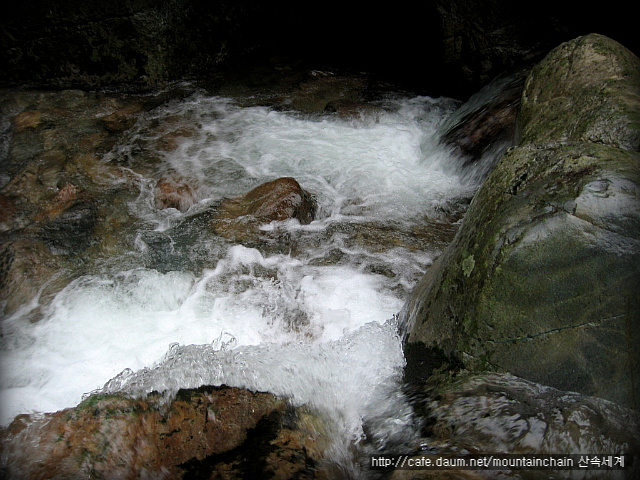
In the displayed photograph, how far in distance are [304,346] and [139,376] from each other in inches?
38.5

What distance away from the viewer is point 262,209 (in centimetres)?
432

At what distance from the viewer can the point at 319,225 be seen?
171 inches

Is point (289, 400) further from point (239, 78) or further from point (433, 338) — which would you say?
point (239, 78)

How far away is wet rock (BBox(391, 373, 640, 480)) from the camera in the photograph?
1744mm

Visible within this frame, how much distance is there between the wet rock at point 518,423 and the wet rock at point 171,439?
0.60 metres

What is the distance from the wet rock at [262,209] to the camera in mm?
4203

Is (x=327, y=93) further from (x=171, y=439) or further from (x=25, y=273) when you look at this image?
(x=171, y=439)

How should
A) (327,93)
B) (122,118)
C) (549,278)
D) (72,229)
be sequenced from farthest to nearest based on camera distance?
1. (327,93)
2. (122,118)
3. (72,229)
4. (549,278)

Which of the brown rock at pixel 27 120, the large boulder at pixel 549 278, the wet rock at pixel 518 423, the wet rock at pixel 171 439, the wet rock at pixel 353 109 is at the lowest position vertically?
the brown rock at pixel 27 120

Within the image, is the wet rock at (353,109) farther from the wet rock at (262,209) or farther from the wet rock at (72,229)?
the wet rock at (72,229)

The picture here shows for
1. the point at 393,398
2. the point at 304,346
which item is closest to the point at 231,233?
the point at 304,346

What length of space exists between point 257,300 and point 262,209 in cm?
113

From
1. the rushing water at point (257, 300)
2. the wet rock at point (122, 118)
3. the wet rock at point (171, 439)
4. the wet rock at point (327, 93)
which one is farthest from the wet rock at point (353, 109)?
the wet rock at point (171, 439)

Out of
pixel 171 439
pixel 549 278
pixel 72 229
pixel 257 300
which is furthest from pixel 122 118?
pixel 549 278
